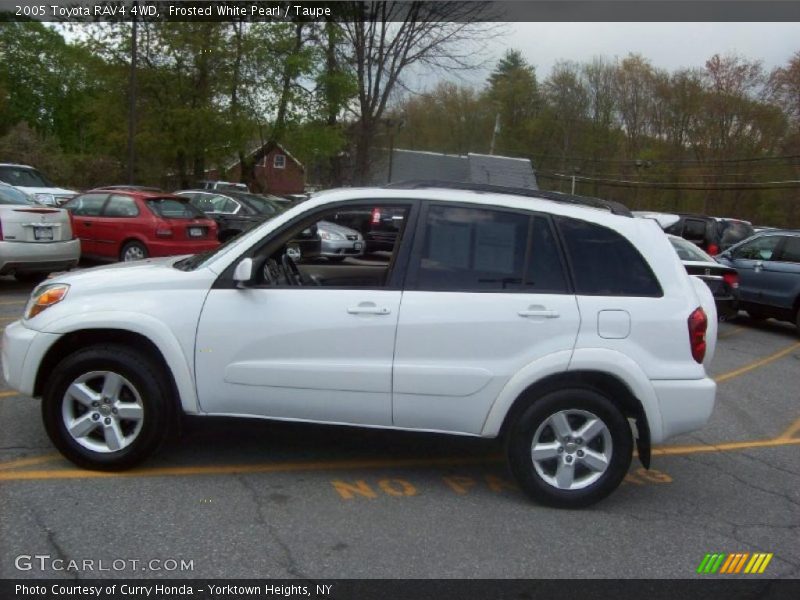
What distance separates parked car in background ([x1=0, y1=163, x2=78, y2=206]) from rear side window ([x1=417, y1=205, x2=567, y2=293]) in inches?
627

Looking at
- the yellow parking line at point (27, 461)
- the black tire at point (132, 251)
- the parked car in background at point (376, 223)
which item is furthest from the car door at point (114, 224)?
the yellow parking line at point (27, 461)

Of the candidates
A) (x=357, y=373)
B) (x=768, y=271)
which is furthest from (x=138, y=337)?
(x=768, y=271)

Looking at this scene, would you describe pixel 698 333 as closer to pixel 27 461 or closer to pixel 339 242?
pixel 339 242

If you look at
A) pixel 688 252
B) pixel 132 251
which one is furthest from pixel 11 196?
pixel 688 252

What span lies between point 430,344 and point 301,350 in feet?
2.40

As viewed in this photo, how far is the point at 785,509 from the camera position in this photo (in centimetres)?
444

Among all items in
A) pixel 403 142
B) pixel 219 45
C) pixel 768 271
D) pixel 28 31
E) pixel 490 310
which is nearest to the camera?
pixel 490 310

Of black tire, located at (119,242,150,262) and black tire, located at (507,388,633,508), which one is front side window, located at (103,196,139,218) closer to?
black tire, located at (119,242,150,262)

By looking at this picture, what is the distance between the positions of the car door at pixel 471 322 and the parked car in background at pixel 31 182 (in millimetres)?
16016

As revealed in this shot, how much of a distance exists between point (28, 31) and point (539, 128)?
40.6 metres

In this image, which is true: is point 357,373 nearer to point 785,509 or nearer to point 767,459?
point 785,509

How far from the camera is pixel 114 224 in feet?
41.0

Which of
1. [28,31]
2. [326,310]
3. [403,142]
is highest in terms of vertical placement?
[28,31]

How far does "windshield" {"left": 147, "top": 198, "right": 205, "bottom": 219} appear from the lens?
12664 mm
